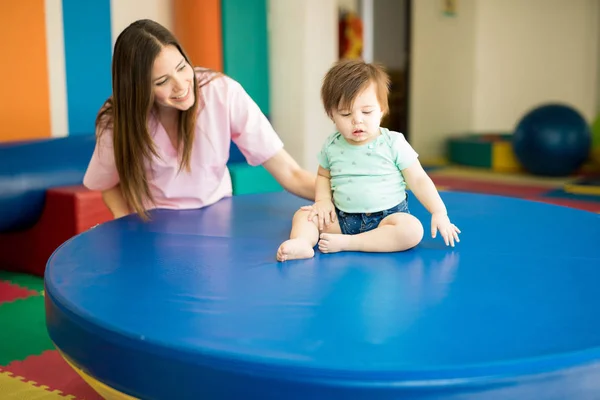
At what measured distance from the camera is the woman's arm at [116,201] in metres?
2.10

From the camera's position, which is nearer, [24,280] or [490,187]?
[24,280]

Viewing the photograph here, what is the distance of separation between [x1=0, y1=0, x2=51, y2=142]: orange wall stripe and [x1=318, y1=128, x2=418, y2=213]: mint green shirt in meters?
2.18

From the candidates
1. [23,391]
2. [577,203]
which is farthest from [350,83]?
[577,203]

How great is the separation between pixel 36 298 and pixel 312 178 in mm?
1262

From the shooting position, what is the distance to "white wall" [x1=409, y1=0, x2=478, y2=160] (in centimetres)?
692

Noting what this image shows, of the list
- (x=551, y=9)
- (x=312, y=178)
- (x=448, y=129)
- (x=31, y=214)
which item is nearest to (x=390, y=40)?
(x=448, y=129)

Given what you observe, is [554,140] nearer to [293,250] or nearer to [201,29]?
[201,29]

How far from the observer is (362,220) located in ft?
5.11

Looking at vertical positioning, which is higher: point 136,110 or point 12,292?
point 136,110

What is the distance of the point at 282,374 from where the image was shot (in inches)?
35.8

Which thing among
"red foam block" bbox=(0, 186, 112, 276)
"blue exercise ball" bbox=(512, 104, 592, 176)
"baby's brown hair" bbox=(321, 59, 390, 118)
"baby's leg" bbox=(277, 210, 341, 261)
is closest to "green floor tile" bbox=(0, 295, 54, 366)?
"red foam block" bbox=(0, 186, 112, 276)

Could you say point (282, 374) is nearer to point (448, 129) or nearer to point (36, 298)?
point (36, 298)

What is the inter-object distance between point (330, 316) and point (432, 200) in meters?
0.52

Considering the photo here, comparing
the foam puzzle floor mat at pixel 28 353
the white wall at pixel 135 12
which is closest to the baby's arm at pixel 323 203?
the foam puzzle floor mat at pixel 28 353
